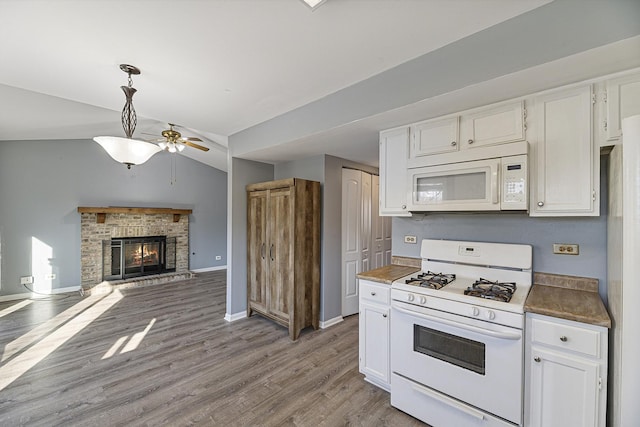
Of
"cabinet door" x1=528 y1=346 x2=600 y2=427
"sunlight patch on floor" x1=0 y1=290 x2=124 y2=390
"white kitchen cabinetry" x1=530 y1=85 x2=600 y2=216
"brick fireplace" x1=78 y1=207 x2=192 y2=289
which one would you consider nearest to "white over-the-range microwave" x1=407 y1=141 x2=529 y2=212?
"white kitchen cabinetry" x1=530 y1=85 x2=600 y2=216

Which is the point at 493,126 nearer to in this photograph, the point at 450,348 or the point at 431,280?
the point at 431,280

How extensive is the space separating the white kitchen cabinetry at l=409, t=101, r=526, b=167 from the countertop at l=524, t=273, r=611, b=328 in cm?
106

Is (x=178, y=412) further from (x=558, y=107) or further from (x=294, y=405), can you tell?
(x=558, y=107)

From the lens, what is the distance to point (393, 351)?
212 centimetres

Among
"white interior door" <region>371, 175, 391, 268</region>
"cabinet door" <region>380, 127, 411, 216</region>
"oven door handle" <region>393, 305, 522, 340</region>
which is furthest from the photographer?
"white interior door" <region>371, 175, 391, 268</region>

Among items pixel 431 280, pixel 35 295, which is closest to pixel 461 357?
pixel 431 280

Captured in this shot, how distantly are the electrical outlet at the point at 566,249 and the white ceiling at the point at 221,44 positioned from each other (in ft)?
5.14

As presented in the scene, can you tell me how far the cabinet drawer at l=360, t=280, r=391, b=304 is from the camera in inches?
88.0

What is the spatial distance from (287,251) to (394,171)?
65.6 inches

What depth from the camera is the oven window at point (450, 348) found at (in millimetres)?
1744

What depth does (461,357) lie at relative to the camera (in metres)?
1.80

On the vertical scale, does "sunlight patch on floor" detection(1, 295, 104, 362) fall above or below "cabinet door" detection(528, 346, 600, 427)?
below

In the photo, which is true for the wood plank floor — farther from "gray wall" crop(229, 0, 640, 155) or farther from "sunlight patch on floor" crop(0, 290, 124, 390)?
"gray wall" crop(229, 0, 640, 155)

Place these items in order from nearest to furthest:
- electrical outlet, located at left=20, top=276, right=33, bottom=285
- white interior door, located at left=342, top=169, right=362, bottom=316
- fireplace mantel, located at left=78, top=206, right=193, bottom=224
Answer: white interior door, located at left=342, top=169, right=362, bottom=316 → electrical outlet, located at left=20, top=276, right=33, bottom=285 → fireplace mantel, located at left=78, top=206, right=193, bottom=224
